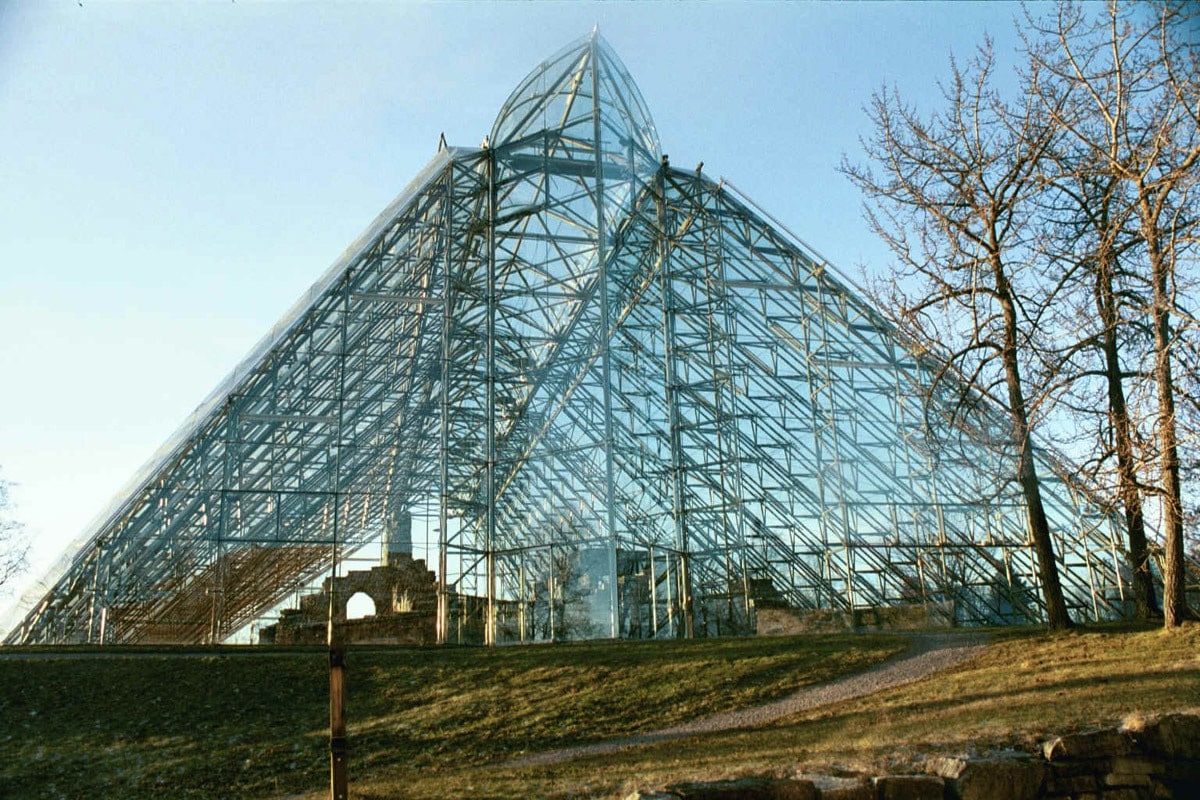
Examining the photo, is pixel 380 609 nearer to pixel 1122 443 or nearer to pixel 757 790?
pixel 1122 443

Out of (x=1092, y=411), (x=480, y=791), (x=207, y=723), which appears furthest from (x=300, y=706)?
(x=1092, y=411)

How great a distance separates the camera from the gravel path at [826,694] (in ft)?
40.2

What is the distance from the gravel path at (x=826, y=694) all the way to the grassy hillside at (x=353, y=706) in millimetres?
340

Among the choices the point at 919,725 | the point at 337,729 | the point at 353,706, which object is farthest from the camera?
the point at 353,706

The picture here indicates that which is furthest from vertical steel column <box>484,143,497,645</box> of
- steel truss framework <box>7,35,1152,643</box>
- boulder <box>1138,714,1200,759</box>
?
boulder <box>1138,714,1200,759</box>

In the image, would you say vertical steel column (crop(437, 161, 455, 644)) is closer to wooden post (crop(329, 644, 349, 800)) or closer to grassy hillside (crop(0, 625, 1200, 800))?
grassy hillside (crop(0, 625, 1200, 800))

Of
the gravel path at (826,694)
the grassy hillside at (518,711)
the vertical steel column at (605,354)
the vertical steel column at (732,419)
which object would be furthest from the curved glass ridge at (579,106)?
the gravel path at (826,694)

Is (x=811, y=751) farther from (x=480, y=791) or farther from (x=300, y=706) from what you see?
(x=300, y=706)

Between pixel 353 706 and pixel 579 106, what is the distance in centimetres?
1707

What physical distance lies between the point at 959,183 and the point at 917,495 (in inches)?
366

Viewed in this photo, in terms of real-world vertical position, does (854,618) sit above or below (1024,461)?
below

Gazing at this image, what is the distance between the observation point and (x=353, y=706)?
14617 millimetres

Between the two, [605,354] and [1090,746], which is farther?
[605,354]

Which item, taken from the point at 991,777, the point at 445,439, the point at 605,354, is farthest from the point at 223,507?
the point at 991,777
